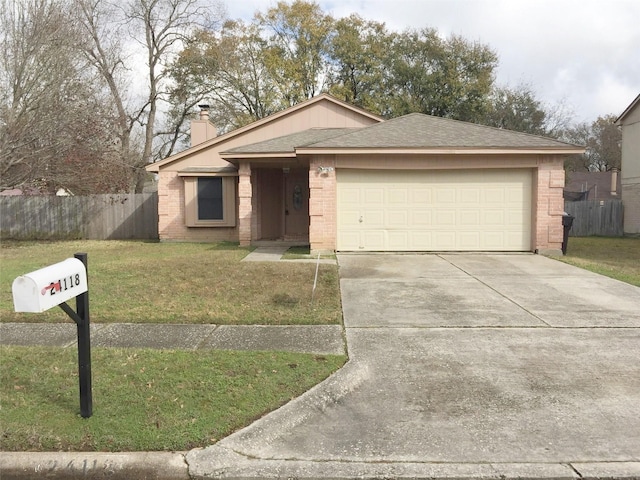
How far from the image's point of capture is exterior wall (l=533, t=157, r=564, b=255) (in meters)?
12.4

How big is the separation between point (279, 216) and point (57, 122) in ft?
24.2

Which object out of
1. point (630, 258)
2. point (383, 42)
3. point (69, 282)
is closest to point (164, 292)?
point (69, 282)

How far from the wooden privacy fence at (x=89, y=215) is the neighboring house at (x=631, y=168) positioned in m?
20.9

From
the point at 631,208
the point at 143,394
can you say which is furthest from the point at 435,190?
the point at 631,208

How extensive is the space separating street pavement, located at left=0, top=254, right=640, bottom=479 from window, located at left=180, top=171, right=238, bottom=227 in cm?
1061

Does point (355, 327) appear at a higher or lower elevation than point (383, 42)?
lower

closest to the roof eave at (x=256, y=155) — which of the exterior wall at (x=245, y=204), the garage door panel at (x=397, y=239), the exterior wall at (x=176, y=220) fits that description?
the exterior wall at (x=245, y=204)

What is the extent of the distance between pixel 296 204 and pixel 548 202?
7819mm

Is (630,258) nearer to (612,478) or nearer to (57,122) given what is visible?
(612,478)

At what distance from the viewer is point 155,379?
4.41 m

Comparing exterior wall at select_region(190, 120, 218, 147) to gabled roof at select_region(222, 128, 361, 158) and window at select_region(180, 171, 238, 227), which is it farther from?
gabled roof at select_region(222, 128, 361, 158)

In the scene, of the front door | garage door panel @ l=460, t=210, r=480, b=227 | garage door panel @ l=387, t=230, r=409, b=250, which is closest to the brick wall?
garage door panel @ l=460, t=210, r=480, b=227

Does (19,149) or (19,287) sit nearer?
(19,287)

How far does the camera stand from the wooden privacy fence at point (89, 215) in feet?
65.8
